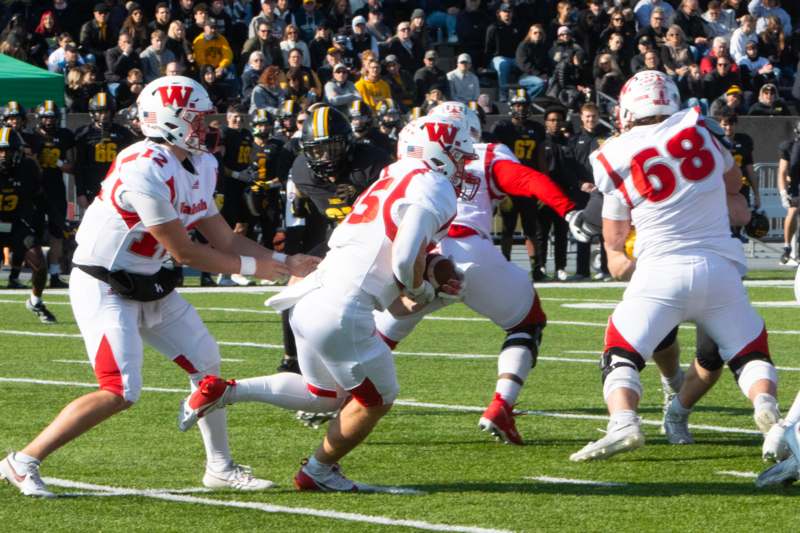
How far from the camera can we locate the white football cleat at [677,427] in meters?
7.40

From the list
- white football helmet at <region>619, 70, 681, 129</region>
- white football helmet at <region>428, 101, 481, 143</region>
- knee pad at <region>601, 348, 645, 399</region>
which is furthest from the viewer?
white football helmet at <region>428, 101, 481, 143</region>

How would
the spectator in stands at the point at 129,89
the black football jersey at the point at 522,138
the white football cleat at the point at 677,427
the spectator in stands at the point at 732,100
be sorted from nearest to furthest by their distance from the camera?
the white football cleat at the point at 677,427 → the black football jersey at the point at 522,138 → the spectator in stands at the point at 732,100 → the spectator in stands at the point at 129,89

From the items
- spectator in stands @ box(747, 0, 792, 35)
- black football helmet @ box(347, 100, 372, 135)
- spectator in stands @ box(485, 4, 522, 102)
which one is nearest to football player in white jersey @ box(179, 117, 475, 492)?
black football helmet @ box(347, 100, 372, 135)

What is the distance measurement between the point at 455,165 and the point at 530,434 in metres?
1.70

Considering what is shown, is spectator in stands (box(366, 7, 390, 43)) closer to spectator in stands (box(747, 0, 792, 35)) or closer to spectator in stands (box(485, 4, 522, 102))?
spectator in stands (box(485, 4, 522, 102))

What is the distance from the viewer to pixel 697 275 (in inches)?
254

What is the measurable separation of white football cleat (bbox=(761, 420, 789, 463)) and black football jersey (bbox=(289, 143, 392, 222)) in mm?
2698

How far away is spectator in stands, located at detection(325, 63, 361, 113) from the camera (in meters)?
19.2

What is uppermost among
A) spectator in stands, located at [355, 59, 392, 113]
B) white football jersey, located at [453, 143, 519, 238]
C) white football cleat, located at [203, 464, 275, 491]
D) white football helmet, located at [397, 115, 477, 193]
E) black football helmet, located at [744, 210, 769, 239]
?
white football helmet, located at [397, 115, 477, 193]

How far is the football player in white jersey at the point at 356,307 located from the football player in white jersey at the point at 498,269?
132 centimetres

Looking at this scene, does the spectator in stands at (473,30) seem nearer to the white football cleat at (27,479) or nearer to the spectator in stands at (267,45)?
the spectator in stands at (267,45)

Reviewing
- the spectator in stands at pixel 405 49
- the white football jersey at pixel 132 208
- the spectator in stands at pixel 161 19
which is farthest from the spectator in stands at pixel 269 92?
the white football jersey at pixel 132 208

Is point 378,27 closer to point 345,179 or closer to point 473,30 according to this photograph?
A: point 473,30

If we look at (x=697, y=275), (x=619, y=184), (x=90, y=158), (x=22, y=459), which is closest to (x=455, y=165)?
(x=619, y=184)
